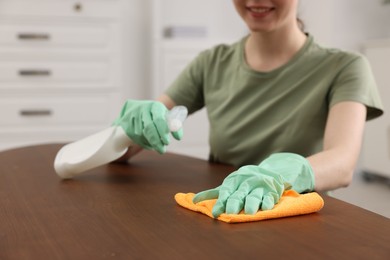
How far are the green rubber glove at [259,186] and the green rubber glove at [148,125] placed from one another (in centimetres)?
19

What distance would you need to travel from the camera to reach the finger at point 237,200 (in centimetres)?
78

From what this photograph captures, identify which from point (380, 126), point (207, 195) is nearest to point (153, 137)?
point (207, 195)

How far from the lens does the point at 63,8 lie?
341 centimetres

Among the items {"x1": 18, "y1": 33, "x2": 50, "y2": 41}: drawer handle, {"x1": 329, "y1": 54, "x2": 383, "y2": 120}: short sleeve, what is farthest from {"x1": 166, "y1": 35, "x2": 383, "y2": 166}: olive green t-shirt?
{"x1": 18, "y1": 33, "x2": 50, "y2": 41}: drawer handle

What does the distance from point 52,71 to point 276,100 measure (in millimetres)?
2325

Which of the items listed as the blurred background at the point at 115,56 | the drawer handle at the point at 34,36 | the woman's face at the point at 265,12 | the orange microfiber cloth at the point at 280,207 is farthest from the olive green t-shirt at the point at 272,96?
the drawer handle at the point at 34,36

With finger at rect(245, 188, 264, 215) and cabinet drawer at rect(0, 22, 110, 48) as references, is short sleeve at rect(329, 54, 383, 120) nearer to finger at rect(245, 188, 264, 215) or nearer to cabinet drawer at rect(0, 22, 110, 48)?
finger at rect(245, 188, 264, 215)

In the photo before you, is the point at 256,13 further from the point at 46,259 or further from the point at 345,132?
the point at 46,259

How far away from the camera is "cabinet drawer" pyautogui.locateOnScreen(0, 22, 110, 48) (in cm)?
333

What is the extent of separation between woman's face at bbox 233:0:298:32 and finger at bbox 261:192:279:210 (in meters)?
0.59

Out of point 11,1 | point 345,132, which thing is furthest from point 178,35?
point 345,132

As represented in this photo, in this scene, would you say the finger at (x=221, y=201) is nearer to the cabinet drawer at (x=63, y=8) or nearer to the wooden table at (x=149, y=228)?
the wooden table at (x=149, y=228)

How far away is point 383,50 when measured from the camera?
3.44 metres

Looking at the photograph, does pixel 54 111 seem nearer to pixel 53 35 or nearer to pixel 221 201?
pixel 53 35
